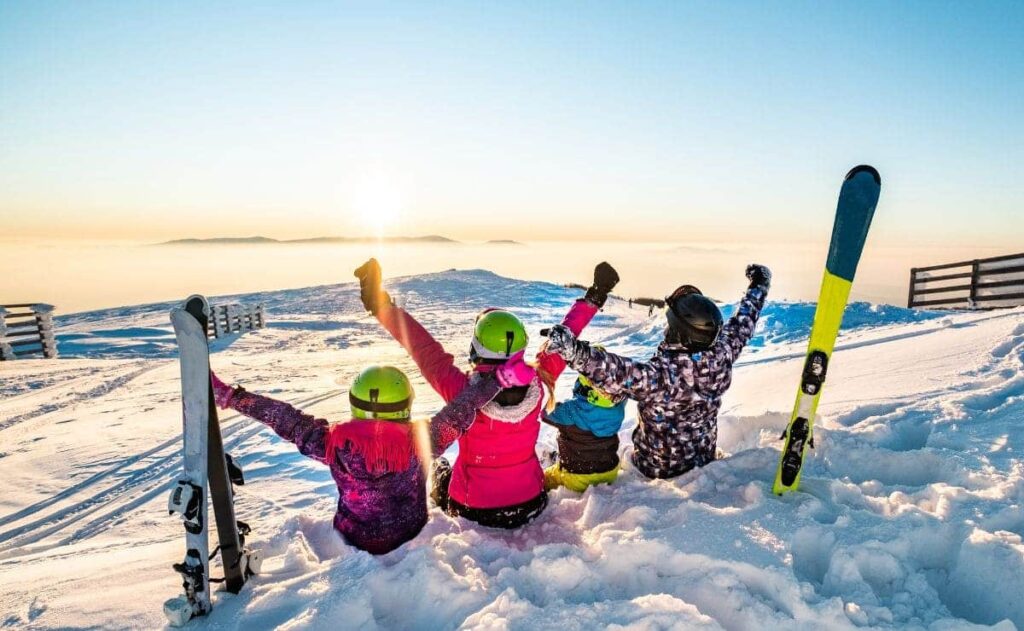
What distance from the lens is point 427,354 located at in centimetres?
372

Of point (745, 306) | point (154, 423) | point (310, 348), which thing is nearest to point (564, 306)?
point (310, 348)

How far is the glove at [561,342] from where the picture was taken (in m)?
3.21

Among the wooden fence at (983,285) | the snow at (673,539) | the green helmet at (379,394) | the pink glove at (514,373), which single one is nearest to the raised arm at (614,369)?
the pink glove at (514,373)

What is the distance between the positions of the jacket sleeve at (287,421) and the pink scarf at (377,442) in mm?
95

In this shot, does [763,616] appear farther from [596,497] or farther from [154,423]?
[154,423]

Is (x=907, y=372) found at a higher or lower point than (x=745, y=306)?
lower

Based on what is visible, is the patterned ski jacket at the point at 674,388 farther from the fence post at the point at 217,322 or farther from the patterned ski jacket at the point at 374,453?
the fence post at the point at 217,322

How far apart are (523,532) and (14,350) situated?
63.9 ft

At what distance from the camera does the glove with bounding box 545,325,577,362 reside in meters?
3.21

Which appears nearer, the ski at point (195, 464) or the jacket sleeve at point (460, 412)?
the ski at point (195, 464)

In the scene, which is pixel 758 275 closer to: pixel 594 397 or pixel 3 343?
pixel 594 397

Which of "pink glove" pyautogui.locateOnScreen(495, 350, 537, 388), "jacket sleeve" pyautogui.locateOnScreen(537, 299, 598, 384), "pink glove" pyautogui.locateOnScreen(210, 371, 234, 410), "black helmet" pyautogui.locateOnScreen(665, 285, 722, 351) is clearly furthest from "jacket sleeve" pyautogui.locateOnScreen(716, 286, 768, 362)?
"pink glove" pyautogui.locateOnScreen(210, 371, 234, 410)

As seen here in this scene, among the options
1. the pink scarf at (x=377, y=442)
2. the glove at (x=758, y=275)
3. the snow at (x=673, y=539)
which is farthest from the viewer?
the glove at (x=758, y=275)

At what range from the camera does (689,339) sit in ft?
11.8
